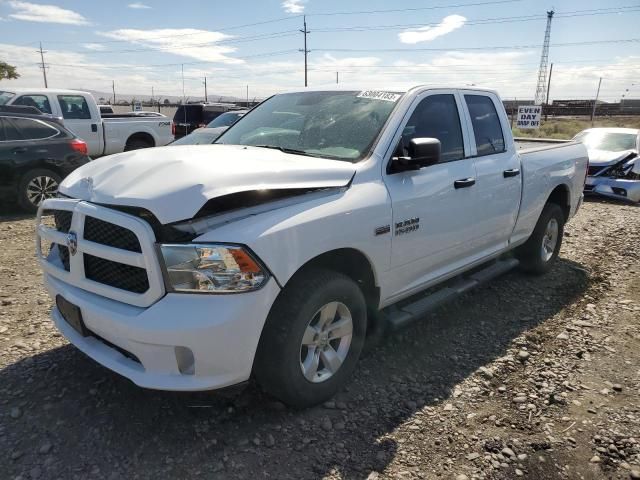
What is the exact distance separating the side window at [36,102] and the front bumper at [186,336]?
10111 millimetres

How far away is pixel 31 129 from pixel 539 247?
781 centimetres

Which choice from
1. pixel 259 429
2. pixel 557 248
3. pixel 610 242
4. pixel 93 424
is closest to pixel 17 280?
pixel 93 424

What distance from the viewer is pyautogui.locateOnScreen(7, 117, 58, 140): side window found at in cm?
827

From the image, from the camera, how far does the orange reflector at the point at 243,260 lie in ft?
8.14

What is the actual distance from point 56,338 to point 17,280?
162 centimetres

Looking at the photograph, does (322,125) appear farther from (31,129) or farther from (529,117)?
(529,117)

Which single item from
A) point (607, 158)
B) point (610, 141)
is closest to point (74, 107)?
point (607, 158)

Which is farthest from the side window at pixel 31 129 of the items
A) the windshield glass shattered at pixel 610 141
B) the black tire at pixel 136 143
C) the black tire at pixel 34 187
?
the windshield glass shattered at pixel 610 141

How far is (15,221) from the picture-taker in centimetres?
773

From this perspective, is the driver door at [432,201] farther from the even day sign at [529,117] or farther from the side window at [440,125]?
the even day sign at [529,117]

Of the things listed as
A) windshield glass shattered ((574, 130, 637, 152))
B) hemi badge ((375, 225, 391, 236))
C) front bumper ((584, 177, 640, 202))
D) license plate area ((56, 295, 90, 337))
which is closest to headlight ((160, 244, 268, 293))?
license plate area ((56, 295, 90, 337))

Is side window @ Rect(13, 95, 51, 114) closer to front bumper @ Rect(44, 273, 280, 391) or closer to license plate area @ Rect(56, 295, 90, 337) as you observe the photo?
license plate area @ Rect(56, 295, 90, 337)

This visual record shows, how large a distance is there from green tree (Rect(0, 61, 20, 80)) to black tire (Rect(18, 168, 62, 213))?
45.8 meters

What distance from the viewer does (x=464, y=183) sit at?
3.91m
